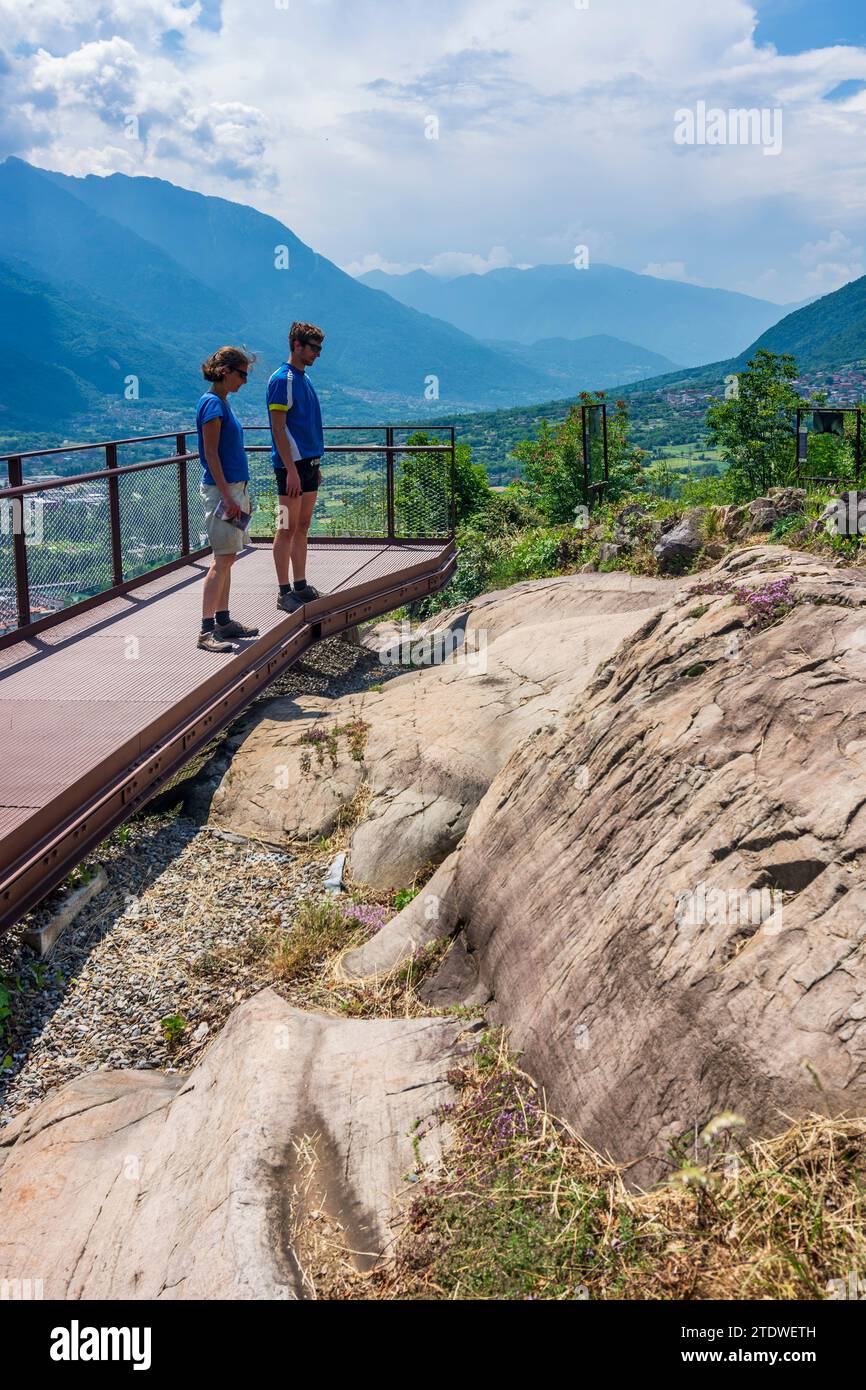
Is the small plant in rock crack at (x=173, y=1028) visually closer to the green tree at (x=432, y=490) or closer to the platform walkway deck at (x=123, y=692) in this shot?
the platform walkway deck at (x=123, y=692)

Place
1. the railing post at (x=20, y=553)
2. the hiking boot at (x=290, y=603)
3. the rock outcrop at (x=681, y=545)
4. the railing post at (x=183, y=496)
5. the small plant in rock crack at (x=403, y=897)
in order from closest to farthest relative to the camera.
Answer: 1. the small plant in rock crack at (x=403, y=897)
2. the railing post at (x=20, y=553)
3. the hiking boot at (x=290, y=603)
4. the rock outcrop at (x=681, y=545)
5. the railing post at (x=183, y=496)

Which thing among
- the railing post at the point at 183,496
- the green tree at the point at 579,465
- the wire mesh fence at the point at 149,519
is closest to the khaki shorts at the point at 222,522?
the wire mesh fence at the point at 149,519

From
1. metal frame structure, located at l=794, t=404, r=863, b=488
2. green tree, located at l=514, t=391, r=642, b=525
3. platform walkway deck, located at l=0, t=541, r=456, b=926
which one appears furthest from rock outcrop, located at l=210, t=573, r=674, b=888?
green tree, located at l=514, t=391, r=642, b=525

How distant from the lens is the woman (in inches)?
325

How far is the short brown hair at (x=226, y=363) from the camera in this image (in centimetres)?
817

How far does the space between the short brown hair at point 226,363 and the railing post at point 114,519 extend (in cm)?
290

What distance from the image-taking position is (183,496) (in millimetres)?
13125

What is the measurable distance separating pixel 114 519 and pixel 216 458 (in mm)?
3141

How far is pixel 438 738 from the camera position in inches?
316

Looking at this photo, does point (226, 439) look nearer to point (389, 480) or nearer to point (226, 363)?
point (226, 363)

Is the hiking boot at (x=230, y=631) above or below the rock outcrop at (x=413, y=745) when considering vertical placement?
above

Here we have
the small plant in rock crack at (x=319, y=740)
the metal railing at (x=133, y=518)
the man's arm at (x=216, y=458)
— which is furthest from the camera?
the metal railing at (x=133, y=518)
